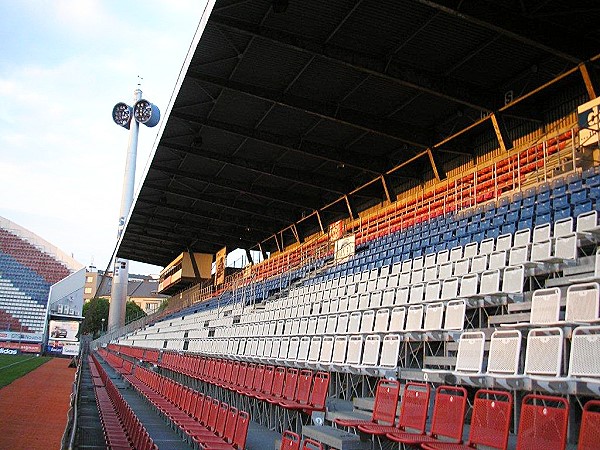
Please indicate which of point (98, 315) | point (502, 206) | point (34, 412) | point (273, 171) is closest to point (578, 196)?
point (502, 206)

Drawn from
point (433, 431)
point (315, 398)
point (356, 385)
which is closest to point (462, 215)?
point (356, 385)

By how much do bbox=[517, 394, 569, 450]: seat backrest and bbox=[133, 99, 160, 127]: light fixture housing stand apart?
58.2 m

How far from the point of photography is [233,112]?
54.7 feet

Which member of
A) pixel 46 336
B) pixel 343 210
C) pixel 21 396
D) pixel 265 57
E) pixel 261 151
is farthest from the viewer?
pixel 46 336

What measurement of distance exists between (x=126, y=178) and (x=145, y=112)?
883 centimetres

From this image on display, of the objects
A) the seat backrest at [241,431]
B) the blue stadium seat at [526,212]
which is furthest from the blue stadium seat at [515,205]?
the seat backrest at [241,431]

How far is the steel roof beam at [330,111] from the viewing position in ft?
47.3

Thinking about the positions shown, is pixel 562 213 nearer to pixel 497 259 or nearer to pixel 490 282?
pixel 497 259

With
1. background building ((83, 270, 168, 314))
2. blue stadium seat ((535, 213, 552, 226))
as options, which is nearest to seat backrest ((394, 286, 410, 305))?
blue stadium seat ((535, 213, 552, 226))

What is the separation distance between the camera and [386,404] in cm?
439

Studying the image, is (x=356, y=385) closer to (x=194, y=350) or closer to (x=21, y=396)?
(x=194, y=350)

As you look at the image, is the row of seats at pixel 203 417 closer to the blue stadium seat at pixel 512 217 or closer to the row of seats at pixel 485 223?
the row of seats at pixel 485 223

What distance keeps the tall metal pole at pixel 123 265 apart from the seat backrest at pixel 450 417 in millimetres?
43251

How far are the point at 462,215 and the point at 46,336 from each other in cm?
3914
